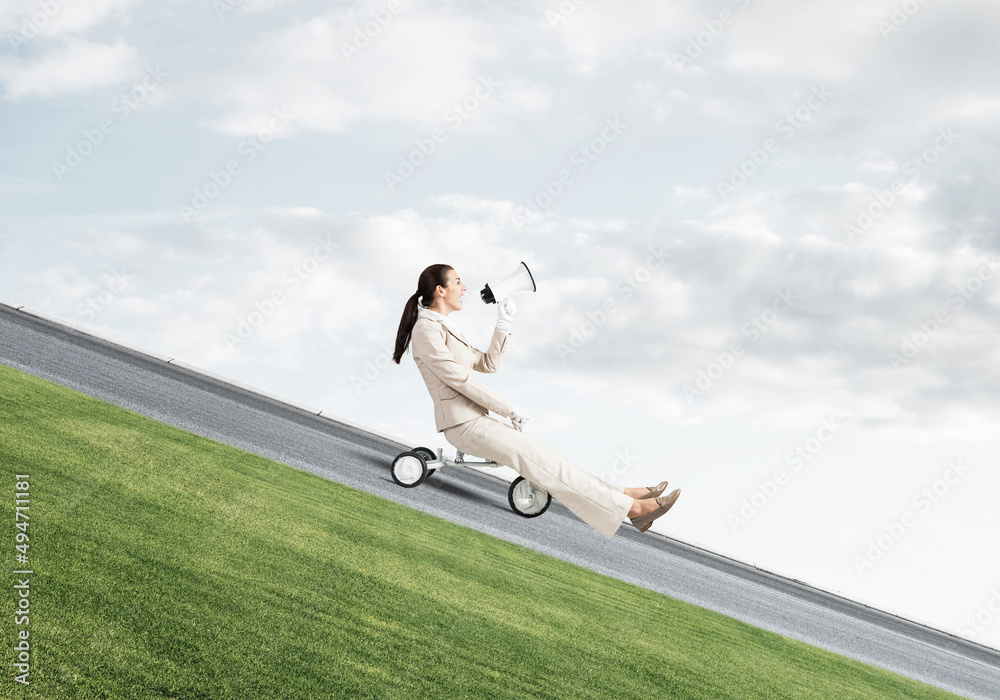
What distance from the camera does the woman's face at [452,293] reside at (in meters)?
4.41

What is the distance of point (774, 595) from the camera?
10578mm

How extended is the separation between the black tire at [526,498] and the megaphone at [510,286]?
4.08 metres

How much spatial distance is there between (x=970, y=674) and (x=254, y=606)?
10493 mm

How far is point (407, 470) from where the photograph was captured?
809 cm

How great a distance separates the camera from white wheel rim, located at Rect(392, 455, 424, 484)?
8.05 m

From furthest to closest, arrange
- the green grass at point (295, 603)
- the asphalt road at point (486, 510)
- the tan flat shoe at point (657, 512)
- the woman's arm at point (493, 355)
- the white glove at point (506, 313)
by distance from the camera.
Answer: the asphalt road at point (486, 510), the woman's arm at point (493, 355), the white glove at point (506, 313), the tan flat shoe at point (657, 512), the green grass at point (295, 603)

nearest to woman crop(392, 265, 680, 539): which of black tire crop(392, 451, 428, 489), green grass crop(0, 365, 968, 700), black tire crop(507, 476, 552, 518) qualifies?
green grass crop(0, 365, 968, 700)

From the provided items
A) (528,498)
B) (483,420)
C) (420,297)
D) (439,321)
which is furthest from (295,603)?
(528,498)

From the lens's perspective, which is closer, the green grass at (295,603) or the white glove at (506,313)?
the green grass at (295,603)

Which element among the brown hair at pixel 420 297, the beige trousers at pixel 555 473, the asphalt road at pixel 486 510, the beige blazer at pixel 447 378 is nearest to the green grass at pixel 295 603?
the beige trousers at pixel 555 473

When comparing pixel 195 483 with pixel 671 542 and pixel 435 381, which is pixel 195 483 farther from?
pixel 671 542

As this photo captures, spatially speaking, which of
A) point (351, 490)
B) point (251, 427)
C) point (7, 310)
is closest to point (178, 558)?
point (351, 490)

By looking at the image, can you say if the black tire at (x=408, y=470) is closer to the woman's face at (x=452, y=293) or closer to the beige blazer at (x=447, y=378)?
the beige blazer at (x=447, y=378)

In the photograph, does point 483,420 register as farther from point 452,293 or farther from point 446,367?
point 452,293
